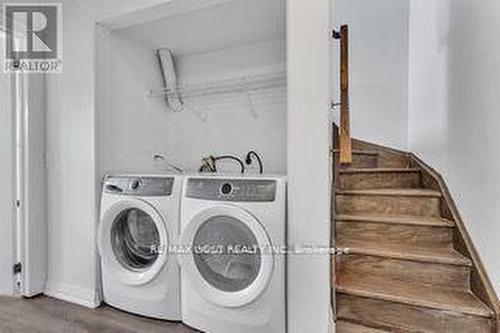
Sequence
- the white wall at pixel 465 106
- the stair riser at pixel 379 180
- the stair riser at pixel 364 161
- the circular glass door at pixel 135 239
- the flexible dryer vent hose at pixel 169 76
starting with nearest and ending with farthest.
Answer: the white wall at pixel 465 106
the circular glass door at pixel 135 239
the stair riser at pixel 379 180
the flexible dryer vent hose at pixel 169 76
the stair riser at pixel 364 161

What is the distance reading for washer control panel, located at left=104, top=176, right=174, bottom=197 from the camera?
6.18ft

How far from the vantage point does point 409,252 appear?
1.79 meters

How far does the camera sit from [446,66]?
7.48 ft

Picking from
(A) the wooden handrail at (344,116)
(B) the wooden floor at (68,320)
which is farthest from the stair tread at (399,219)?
(B) the wooden floor at (68,320)

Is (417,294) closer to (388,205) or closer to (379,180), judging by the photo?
(388,205)

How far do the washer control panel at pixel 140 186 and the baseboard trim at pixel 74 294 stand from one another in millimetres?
733

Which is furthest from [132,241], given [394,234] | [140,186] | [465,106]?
[465,106]

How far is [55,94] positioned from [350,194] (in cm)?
227

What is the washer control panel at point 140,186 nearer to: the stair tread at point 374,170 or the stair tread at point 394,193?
the stair tread at point 394,193

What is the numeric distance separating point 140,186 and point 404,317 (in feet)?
5.35

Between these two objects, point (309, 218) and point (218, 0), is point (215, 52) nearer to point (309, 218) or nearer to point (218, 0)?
point (218, 0)

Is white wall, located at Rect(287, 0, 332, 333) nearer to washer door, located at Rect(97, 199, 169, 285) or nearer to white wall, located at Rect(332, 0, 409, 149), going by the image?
washer door, located at Rect(97, 199, 169, 285)

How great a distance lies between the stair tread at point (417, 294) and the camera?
147 cm

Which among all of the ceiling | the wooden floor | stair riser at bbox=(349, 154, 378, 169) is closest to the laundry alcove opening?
the ceiling
